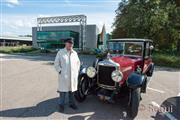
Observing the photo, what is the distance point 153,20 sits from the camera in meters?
24.5

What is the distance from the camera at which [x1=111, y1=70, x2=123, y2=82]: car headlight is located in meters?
5.66

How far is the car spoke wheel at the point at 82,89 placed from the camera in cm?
650

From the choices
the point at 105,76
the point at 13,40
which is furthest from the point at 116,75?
the point at 13,40

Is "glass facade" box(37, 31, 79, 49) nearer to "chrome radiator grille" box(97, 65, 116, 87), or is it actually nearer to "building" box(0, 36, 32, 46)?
"building" box(0, 36, 32, 46)

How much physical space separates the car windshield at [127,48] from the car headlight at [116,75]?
1.76 metres

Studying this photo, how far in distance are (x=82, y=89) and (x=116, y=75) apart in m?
1.43

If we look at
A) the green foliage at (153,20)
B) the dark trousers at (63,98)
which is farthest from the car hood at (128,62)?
the green foliage at (153,20)

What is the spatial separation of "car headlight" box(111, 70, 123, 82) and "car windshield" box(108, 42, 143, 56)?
176cm

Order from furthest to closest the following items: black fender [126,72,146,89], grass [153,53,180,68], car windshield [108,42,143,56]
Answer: grass [153,53,180,68] → car windshield [108,42,143,56] → black fender [126,72,146,89]

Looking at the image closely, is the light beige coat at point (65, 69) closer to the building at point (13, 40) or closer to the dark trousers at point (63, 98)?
the dark trousers at point (63, 98)

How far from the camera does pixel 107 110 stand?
589 centimetres

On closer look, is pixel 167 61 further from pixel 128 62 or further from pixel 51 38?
pixel 51 38

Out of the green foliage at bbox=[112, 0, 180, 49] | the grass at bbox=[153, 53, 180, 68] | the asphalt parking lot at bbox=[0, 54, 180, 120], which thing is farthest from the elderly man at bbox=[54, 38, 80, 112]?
the green foliage at bbox=[112, 0, 180, 49]

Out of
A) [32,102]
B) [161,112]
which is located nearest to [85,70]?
[32,102]
